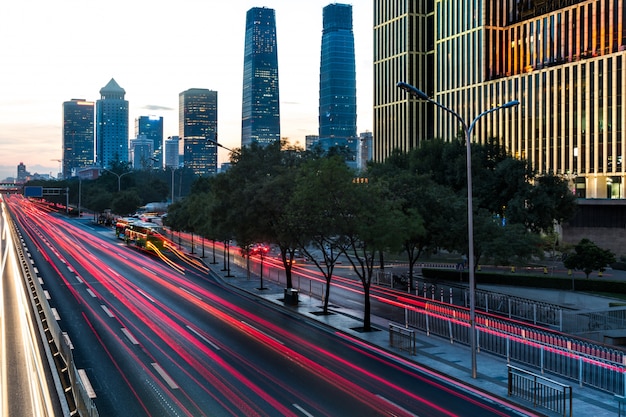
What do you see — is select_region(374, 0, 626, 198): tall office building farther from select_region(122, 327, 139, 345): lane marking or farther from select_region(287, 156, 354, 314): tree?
select_region(122, 327, 139, 345): lane marking

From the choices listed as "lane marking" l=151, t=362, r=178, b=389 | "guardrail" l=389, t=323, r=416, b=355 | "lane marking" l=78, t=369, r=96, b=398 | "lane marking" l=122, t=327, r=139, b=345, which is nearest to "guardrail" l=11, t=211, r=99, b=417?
"lane marking" l=78, t=369, r=96, b=398

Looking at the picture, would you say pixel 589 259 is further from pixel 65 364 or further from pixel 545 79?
pixel 545 79

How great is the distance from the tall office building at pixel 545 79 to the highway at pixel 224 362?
5356cm

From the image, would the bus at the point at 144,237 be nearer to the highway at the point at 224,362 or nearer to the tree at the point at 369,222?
the highway at the point at 224,362

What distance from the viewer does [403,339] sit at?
26578 mm

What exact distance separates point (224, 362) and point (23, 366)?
719 centimetres

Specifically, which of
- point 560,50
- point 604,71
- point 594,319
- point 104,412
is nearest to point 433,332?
point 594,319

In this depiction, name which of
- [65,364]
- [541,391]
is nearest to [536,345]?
[541,391]

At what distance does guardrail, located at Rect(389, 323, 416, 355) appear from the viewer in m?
25.9

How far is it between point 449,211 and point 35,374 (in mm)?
26125

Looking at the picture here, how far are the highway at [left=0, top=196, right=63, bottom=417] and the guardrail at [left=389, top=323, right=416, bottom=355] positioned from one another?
531 inches

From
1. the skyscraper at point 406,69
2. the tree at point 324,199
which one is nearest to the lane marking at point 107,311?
the tree at point 324,199

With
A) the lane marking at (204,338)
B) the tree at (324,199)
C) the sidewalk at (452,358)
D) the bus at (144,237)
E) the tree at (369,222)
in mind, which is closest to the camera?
the sidewalk at (452,358)

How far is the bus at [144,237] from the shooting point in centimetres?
7100
